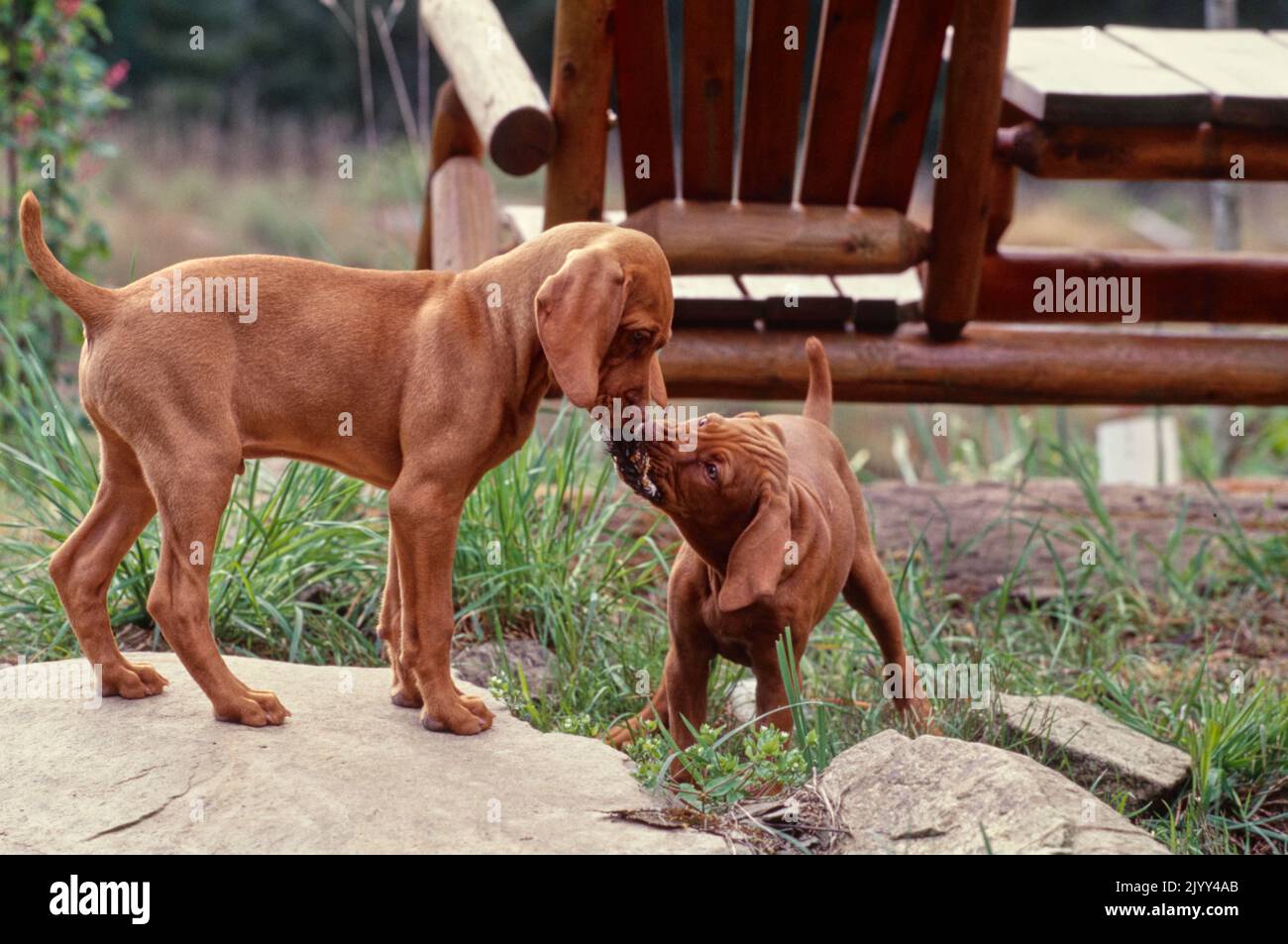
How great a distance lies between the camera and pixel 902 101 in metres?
4.33

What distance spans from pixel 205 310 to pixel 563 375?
0.73 meters

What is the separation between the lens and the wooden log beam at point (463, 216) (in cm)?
463

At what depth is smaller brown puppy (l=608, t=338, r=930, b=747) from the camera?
2.80 m

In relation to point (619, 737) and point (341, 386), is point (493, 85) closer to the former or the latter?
point (341, 386)

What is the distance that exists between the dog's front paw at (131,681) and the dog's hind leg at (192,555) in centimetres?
29

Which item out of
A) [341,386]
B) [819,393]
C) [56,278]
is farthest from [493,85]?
[56,278]

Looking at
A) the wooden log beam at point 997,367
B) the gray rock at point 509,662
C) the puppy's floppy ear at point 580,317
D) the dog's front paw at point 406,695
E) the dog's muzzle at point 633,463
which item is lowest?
the gray rock at point 509,662

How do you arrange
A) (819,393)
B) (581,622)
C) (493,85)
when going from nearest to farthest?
1. (819,393)
2. (581,622)
3. (493,85)

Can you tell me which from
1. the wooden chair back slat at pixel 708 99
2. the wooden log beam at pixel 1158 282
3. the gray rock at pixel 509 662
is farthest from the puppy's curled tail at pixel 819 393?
the wooden log beam at pixel 1158 282

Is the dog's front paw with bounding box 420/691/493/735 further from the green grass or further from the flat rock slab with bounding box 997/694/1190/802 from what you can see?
the flat rock slab with bounding box 997/694/1190/802

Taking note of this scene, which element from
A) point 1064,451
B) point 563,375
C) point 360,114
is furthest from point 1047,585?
point 360,114

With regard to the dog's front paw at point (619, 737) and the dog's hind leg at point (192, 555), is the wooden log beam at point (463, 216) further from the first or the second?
the dog's hind leg at point (192, 555)

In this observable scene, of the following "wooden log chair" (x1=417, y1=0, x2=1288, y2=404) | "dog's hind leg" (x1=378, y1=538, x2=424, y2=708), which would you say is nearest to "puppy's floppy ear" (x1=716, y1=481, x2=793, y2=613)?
"dog's hind leg" (x1=378, y1=538, x2=424, y2=708)

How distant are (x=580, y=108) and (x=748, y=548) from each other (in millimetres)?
1844
